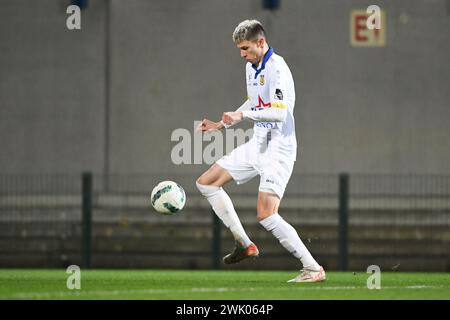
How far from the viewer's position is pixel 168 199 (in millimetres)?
11695

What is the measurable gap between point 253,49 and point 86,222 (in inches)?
399

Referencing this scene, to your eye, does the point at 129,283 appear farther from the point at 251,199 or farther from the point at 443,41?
the point at 443,41

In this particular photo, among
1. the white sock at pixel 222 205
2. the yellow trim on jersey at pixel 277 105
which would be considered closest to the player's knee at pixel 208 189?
the white sock at pixel 222 205

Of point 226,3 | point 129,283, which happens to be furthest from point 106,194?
point 129,283

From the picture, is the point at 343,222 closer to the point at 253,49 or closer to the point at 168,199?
the point at 168,199

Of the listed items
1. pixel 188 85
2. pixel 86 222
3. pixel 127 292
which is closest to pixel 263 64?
pixel 127 292

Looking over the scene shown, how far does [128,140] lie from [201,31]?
262 cm

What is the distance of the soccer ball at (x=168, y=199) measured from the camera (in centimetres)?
1169

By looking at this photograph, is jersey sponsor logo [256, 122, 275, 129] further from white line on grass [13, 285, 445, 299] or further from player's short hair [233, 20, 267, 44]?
white line on grass [13, 285, 445, 299]

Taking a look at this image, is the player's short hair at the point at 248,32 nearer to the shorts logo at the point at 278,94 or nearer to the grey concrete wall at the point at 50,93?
the shorts logo at the point at 278,94

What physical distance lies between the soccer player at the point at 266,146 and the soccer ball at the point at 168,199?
0.36m

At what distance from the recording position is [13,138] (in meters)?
23.7

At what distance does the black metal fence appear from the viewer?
21891mm

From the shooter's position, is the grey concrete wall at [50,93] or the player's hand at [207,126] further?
the grey concrete wall at [50,93]
